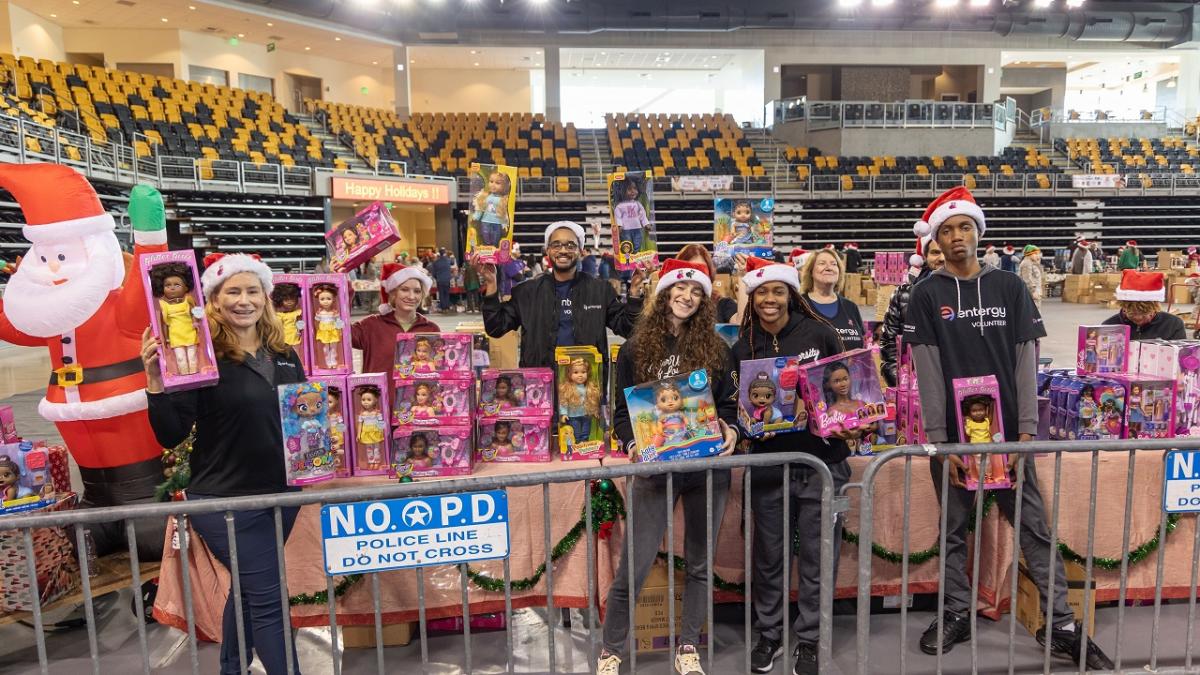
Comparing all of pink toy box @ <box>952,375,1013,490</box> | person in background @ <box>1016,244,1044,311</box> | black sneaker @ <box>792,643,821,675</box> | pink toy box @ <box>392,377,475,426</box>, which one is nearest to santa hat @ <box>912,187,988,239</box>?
pink toy box @ <box>952,375,1013,490</box>

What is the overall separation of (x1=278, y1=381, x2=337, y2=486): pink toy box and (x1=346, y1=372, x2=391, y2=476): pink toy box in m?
0.23

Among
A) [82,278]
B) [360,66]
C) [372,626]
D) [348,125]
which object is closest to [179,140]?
[348,125]

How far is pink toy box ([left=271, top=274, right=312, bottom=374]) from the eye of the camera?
3031 millimetres

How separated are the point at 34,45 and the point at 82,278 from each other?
20.3 m

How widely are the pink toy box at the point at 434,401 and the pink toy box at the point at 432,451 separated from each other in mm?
42

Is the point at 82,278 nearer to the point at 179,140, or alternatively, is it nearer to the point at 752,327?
the point at 752,327

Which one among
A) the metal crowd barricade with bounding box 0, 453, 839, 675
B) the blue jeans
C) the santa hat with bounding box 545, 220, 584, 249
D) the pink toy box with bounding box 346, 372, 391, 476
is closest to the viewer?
the metal crowd barricade with bounding box 0, 453, 839, 675

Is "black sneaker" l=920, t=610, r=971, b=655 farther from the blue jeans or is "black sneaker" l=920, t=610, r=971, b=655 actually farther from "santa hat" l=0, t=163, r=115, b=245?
"santa hat" l=0, t=163, r=115, b=245

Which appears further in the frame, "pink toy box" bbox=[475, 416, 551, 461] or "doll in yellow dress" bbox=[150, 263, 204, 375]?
"pink toy box" bbox=[475, 416, 551, 461]

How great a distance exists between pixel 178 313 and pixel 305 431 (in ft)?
2.06

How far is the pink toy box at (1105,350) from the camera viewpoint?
3.30m

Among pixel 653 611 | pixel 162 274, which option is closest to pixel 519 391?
pixel 653 611

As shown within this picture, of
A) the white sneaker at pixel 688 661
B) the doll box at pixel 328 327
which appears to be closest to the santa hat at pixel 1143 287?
→ the white sneaker at pixel 688 661

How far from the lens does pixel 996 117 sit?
21.0m
